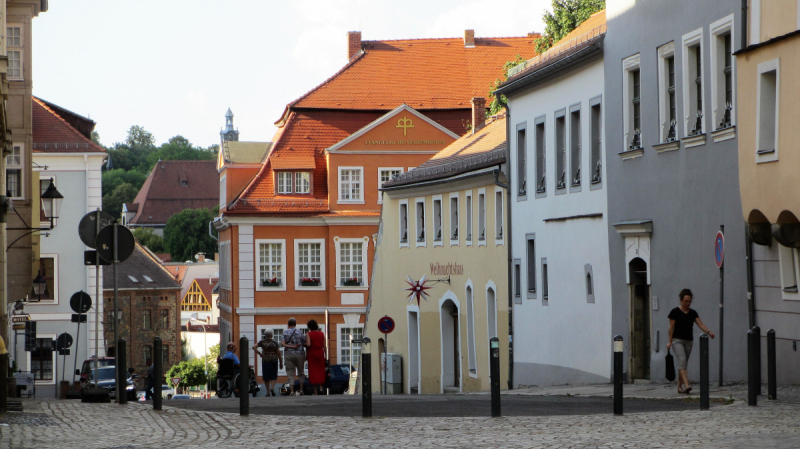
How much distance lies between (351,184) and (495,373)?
143ft

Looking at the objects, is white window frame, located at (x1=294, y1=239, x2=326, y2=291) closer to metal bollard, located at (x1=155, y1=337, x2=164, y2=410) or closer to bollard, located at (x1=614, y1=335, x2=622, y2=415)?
metal bollard, located at (x1=155, y1=337, x2=164, y2=410)

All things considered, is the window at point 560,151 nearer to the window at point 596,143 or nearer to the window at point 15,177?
the window at point 596,143

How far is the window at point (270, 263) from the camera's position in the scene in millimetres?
55594

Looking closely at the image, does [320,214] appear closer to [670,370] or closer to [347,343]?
[347,343]

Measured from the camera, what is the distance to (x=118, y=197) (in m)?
161

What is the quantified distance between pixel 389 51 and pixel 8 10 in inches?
1199

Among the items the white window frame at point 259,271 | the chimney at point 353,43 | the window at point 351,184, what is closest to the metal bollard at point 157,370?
the white window frame at point 259,271

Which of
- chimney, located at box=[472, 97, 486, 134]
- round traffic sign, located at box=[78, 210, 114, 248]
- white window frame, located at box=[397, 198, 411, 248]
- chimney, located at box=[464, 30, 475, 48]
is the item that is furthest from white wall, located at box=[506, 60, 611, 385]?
chimney, located at box=[464, 30, 475, 48]

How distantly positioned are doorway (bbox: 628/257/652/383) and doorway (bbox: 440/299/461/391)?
15.2m

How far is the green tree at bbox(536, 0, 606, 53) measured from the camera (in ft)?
161

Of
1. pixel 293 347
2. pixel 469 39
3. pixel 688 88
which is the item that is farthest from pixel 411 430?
pixel 469 39

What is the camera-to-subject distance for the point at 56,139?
52844mm

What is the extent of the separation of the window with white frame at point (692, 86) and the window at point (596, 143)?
4792 mm

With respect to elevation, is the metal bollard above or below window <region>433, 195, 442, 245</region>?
below
